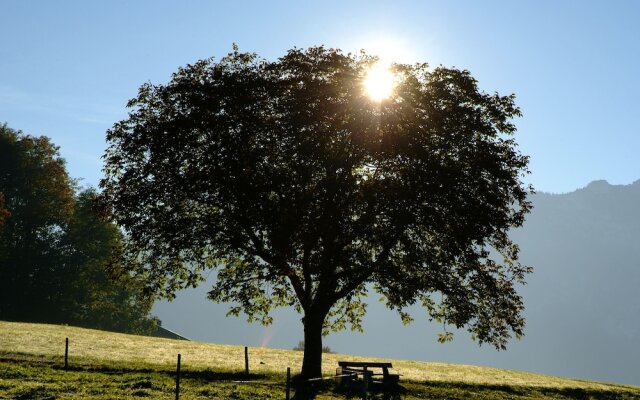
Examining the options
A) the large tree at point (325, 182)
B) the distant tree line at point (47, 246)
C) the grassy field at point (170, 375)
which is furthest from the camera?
the distant tree line at point (47, 246)

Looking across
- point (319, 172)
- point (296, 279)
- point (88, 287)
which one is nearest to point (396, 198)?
point (319, 172)

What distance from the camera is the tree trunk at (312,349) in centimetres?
3288

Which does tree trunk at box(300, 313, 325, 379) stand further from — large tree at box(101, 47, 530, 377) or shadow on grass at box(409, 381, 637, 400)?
shadow on grass at box(409, 381, 637, 400)

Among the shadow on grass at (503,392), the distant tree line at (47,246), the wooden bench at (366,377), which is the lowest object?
the shadow on grass at (503,392)

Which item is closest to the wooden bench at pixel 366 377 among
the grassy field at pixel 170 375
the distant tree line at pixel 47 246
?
the grassy field at pixel 170 375

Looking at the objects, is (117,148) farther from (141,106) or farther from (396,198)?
(396,198)

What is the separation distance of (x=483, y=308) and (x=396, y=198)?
9.56 meters

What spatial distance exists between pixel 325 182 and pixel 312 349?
949cm

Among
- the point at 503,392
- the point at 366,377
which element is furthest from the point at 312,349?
the point at 503,392

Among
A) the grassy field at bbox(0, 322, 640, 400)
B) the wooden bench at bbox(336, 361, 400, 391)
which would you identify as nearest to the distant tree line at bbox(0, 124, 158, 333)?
the grassy field at bbox(0, 322, 640, 400)

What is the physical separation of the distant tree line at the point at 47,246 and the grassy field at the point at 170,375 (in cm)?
2511

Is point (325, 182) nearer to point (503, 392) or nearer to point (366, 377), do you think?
point (366, 377)

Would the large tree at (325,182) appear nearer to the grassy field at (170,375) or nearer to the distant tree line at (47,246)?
the grassy field at (170,375)

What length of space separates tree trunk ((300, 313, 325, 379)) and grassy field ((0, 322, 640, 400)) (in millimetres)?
1729
